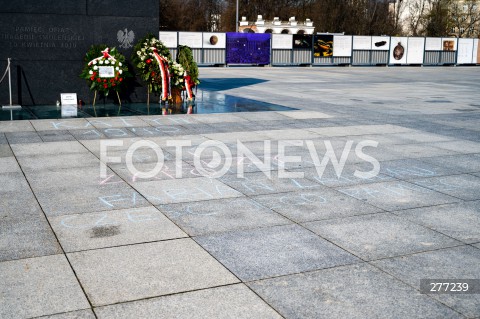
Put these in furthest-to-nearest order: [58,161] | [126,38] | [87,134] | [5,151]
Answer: [126,38] → [87,134] → [5,151] → [58,161]

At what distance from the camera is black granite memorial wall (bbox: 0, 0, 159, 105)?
17562 millimetres

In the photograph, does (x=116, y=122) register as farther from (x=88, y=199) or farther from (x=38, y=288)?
(x=38, y=288)

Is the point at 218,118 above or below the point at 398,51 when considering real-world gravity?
below

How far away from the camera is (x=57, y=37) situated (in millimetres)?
18172

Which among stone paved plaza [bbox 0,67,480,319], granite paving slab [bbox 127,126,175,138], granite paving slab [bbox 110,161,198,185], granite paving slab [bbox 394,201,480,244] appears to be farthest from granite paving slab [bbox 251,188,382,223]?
granite paving slab [bbox 127,126,175,138]

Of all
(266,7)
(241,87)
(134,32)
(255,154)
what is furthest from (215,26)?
(255,154)

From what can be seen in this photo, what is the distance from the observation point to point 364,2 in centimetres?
9550

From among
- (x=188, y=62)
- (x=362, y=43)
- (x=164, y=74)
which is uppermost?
(x=362, y=43)

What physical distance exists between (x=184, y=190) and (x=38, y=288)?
3.69 metres

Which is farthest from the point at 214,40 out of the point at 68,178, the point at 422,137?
the point at 68,178

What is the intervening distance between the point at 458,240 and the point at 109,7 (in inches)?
580

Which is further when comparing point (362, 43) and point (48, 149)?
point (362, 43)

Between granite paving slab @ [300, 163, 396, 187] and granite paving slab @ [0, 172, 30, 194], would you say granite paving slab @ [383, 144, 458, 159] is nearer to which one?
granite paving slab @ [300, 163, 396, 187]

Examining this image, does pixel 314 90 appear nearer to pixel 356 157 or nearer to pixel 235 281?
pixel 356 157
